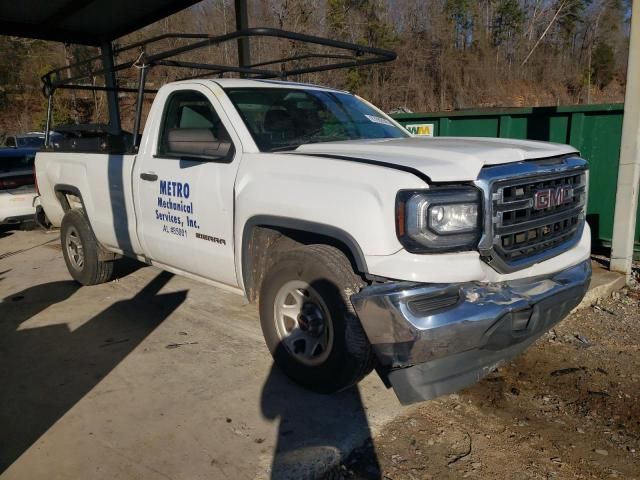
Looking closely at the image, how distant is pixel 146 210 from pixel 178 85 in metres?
1.06

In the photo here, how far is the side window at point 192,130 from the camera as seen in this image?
147 inches

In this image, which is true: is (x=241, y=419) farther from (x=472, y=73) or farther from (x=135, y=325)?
(x=472, y=73)

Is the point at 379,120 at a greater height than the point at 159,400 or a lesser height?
greater

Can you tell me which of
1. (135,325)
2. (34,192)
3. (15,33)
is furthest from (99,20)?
(135,325)

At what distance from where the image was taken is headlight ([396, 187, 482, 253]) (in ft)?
8.73

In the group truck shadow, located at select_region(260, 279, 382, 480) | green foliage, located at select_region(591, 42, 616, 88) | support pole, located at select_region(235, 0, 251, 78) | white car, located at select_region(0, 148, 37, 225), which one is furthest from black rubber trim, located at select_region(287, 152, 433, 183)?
green foliage, located at select_region(591, 42, 616, 88)

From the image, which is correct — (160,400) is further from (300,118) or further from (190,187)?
(300,118)

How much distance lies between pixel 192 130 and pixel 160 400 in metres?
1.81

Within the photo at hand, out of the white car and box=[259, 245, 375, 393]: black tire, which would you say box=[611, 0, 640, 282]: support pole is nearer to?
box=[259, 245, 375, 393]: black tire

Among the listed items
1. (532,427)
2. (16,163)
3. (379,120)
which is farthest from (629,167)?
(16,163)

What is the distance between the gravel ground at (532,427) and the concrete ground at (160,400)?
214 millimetres

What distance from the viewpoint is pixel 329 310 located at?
310cm

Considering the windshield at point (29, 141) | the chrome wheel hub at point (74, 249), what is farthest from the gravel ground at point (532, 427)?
the windshield at point (29, 141)

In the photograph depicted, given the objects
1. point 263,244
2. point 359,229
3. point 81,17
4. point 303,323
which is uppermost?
point 81,17
